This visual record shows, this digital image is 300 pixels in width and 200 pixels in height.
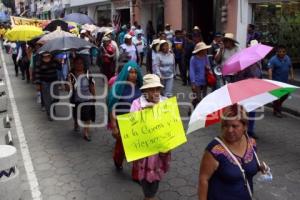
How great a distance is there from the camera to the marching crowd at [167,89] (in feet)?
10.4

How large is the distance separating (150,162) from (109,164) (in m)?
2.02

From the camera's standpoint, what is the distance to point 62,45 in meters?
8.80

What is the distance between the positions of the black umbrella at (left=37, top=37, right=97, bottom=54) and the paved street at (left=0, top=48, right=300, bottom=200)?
1.57 m

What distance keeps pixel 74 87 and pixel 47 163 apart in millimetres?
Answer: 1563

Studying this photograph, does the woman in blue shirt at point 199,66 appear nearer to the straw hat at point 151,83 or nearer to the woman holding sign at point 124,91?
the woman holding sign at point 124,91

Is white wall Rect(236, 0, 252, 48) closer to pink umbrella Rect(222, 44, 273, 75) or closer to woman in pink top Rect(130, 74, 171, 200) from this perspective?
Result: pink umbrella Rect(222, 44, 273, 75)

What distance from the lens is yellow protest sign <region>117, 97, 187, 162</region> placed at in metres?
4.43

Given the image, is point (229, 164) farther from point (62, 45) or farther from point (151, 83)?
point (62, 45)

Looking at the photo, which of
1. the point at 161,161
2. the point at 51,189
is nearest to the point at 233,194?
the point at 161,161

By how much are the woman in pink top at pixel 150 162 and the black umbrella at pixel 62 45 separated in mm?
4450

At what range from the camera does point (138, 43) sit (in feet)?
52.7

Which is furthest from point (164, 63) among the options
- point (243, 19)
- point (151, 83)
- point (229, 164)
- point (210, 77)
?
point (243, 19)

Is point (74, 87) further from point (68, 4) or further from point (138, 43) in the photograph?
point (68, 4)

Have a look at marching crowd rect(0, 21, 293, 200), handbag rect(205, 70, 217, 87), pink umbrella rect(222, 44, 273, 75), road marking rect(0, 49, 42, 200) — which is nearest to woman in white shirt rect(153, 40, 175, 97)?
marching crowd rect(0, 21, 293, 200)
